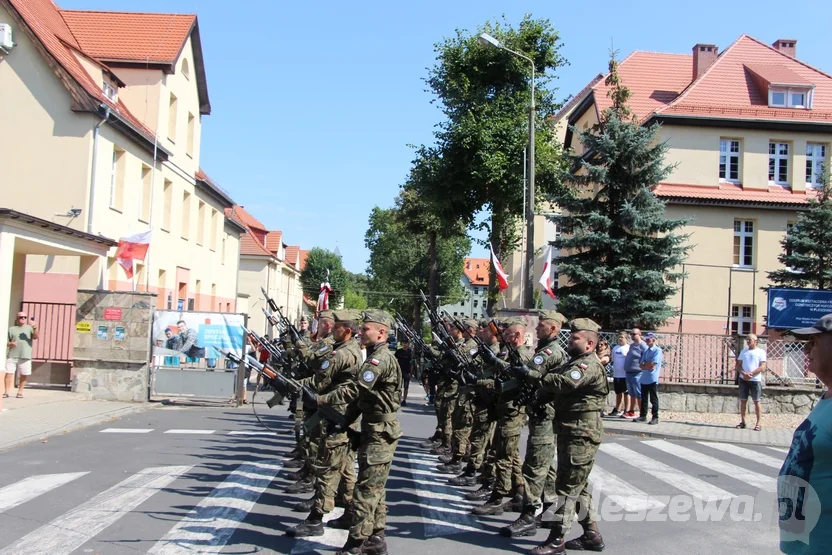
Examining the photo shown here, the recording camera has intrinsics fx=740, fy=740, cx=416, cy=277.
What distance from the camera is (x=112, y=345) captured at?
16.6 meters

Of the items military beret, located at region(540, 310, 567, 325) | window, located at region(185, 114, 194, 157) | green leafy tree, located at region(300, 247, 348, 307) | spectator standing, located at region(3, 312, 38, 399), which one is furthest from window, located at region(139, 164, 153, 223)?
green leafy tree, located at region(300, 247, 348, 307)

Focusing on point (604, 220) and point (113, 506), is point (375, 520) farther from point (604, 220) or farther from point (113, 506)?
point (604, 220)

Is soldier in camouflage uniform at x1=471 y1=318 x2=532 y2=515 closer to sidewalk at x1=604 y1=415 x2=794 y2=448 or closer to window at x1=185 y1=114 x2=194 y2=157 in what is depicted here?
sidewalk at x1=604 y1=415 x2=794 y2=448

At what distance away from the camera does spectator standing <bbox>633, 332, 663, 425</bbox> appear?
1478 centimetres

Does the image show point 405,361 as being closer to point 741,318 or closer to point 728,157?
point 741,318

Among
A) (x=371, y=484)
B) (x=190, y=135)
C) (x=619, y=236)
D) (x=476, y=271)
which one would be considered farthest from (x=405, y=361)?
(x=476, y=271)

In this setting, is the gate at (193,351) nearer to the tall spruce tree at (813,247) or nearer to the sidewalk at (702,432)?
the sidewalk at (702,432)

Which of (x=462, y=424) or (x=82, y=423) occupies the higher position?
(x=462, y=424)

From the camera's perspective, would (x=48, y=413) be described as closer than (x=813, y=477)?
No

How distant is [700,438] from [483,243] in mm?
21459

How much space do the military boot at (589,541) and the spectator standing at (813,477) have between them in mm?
3333

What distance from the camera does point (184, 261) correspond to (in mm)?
27016

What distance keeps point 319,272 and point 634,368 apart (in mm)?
63302

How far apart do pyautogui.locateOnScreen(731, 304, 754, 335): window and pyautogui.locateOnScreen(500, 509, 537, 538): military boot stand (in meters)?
24.8
